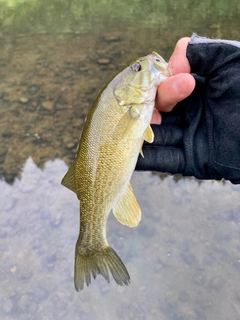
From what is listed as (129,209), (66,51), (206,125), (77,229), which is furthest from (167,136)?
(66,51)

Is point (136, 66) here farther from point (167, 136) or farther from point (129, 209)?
point (129, 209)

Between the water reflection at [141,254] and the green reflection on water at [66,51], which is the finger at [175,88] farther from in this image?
the green reflection on water at [66,51]

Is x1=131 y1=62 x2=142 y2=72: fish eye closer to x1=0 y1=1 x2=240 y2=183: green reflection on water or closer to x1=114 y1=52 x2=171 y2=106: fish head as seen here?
x1=114 y1=52 x2=171 y2=106: fish head

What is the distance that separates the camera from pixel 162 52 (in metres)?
7.28

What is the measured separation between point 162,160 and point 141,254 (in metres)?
1.67

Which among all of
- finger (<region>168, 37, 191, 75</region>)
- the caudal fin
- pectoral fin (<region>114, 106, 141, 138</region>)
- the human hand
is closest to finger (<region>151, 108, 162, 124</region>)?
the human hand

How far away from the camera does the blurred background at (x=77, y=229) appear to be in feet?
11.7

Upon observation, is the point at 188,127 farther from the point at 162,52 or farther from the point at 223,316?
the point at 162,52

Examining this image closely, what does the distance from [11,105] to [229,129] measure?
462cm

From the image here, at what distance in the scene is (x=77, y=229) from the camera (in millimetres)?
4176

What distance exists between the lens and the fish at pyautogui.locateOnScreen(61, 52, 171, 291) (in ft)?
7.20

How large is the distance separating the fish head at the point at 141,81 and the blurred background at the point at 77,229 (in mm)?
2142

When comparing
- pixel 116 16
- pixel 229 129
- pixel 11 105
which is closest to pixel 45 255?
pixel 229 129

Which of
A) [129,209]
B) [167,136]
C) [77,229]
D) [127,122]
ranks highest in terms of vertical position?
[127,122]
